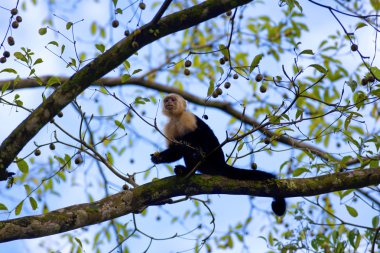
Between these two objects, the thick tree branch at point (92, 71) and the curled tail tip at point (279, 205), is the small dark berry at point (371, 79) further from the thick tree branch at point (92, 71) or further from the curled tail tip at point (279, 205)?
the curled tail tip at point (279, 205)

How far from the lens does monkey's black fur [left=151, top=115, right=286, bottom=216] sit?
4.72 m

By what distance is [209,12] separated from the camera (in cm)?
409

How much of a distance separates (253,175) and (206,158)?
1.79 ft

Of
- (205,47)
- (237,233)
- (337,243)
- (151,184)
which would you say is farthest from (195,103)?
(151,184)

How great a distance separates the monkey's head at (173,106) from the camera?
638 centimetres

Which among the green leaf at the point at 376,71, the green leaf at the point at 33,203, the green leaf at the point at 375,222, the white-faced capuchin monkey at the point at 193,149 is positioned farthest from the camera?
the green leaf at the point at 375,222

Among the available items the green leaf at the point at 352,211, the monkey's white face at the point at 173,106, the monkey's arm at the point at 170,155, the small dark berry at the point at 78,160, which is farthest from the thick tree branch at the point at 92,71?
the monkey's white face at the point at 173,106

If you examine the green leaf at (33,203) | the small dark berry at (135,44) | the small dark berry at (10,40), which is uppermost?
the small dark berry at (10,40)

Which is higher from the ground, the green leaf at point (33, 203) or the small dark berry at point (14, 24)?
the small dark berry at point (14, 24)

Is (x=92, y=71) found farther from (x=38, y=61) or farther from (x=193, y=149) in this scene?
(x=193, y=149)

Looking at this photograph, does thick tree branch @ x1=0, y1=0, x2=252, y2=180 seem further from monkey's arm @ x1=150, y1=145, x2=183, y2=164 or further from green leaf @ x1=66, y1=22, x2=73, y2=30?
monkey's arm @ x1=150, y1=145, x2=183, y2=164

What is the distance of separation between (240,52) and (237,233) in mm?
3254

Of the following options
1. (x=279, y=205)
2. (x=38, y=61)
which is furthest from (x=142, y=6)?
(x=279, y=205)

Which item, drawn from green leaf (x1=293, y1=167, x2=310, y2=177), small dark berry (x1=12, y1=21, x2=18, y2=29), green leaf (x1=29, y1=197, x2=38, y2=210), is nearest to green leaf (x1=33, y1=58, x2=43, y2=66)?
small dark berry (x1=12, y1=21, x2=18, y2=29)
